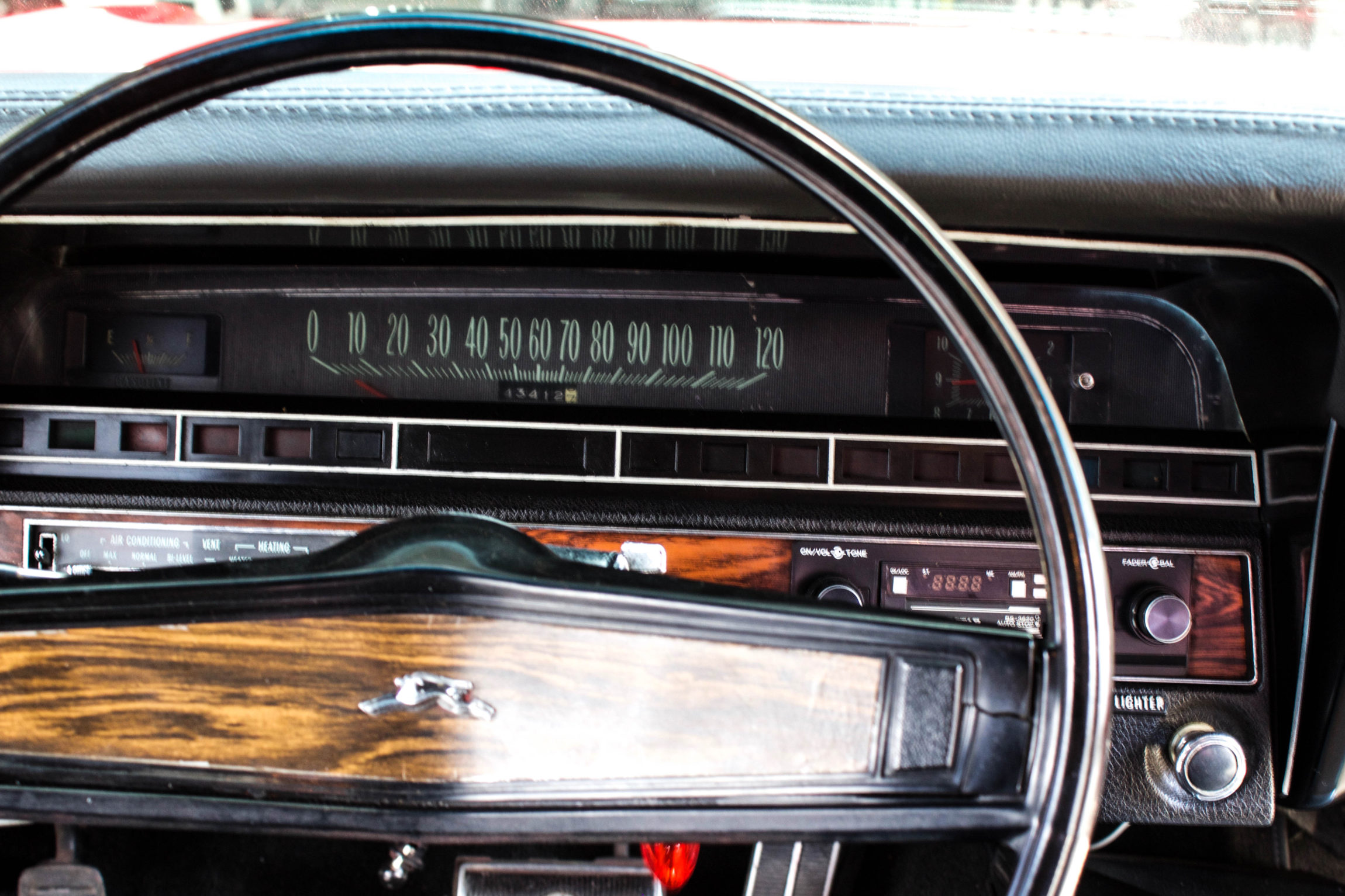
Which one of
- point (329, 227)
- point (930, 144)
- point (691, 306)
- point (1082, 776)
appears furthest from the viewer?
point (691, 306)

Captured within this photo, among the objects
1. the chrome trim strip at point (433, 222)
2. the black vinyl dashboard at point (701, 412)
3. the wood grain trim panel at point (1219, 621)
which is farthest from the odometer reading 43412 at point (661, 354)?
the wood grain trim panel at point (1219, 621)

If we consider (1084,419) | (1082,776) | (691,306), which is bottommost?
(1082,776)

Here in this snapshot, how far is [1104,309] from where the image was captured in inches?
39.7

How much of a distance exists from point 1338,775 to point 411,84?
3.86 ft

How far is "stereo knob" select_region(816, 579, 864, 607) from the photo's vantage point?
3.04 feet

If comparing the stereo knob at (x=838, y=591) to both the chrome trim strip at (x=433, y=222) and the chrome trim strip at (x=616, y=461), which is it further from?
the chrome trim strip at (x=433, y=222)

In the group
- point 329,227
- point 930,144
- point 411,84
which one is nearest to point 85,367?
point 329,227

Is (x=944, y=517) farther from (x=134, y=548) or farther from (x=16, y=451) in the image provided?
(x=16, y=451)

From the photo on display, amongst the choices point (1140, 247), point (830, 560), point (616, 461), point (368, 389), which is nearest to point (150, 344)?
point (368, 389)

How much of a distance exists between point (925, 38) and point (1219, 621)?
2.35 feet

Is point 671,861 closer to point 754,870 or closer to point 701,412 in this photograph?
point 754,870

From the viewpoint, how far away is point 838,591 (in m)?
0.93

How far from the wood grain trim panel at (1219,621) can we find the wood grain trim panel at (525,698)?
59 cm

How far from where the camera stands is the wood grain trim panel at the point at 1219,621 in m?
0.98
